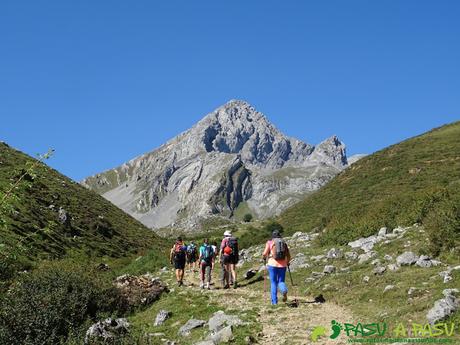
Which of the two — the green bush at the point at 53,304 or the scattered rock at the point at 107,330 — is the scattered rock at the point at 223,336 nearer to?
the scattered rock at the point at 107,330

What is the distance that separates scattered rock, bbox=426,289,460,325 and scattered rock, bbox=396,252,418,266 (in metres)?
5.74

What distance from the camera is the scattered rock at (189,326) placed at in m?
Answer: 13.8

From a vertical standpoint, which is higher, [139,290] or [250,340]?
[139,290]

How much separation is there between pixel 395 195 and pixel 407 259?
19.7 meters

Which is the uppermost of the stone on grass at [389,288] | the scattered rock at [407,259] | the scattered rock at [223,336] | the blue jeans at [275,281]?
the scattered rock at [407,259]

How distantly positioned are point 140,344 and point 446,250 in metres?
11.2

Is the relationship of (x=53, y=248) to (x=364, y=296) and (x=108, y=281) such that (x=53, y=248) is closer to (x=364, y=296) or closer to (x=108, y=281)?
(x=108, y=281)

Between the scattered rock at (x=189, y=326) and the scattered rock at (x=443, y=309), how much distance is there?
6735 mm

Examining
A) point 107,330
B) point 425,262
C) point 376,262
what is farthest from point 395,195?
Result: point 107,330

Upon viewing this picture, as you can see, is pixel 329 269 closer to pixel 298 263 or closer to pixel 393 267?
pixel 393 267

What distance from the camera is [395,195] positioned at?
115 feet

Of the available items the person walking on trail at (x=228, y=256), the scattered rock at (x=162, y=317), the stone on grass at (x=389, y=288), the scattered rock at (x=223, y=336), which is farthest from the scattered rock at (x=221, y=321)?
the person walking on trail at (x=228, y=256)

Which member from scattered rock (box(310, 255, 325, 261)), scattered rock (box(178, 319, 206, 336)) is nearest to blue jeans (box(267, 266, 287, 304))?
scattered rock (box(178, 319, 206, 336))

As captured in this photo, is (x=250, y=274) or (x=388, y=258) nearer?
(x=388, y=258)
